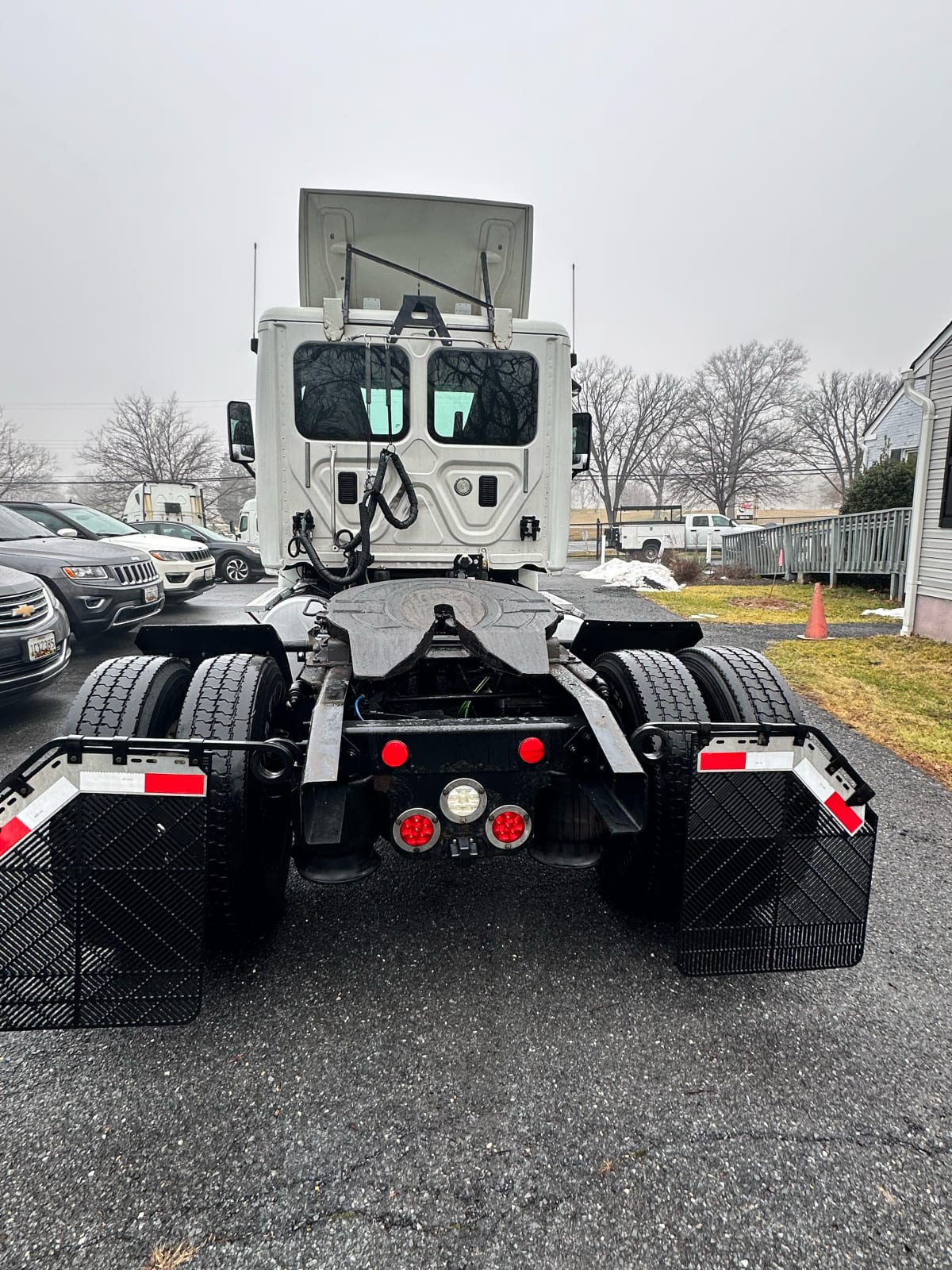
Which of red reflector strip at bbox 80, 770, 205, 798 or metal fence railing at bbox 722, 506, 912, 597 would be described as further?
metal fence railing at bbox 722, 506, 912, 597

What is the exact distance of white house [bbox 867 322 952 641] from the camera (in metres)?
8.72

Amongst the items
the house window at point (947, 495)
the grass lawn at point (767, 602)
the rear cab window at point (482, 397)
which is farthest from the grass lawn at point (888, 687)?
the rear cab window at point (482, 397)

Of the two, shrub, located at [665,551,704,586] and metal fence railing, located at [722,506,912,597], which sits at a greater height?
metal fence railing, located at [722,506,912,597]

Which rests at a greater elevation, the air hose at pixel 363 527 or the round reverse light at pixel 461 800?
the air hose at pixel 363 527

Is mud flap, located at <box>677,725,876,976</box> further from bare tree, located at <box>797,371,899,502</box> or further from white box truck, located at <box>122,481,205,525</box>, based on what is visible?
bare tree, located at <box>797,371,899,502</box>

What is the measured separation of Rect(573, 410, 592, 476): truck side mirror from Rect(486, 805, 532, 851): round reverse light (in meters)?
2.91

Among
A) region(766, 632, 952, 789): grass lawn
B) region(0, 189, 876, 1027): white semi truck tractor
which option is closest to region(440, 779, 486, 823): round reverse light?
region(0, 189, 876, 1027): white semi truck tractor

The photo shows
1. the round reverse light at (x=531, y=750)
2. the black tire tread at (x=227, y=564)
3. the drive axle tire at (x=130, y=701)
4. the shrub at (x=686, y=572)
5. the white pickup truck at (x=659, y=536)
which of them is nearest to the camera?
the round reverse light at (x=531, y=750)

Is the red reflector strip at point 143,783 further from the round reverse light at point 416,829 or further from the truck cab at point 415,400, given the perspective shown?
the truck cab at point 415,400

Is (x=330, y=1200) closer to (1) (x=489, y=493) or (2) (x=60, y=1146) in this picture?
(2) (x=60, y=1146)

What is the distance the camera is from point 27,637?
5227mm

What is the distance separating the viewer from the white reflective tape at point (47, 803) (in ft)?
6.16

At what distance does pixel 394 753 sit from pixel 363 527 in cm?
201

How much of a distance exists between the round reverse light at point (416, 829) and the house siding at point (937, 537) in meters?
8.99
